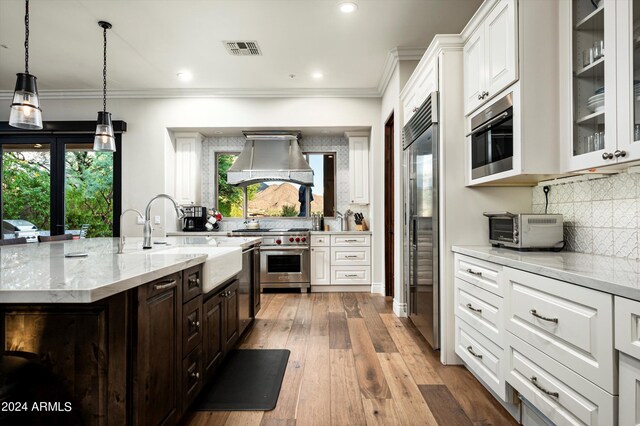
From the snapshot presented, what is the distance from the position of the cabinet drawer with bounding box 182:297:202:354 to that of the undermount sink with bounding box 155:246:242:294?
0.39 feet

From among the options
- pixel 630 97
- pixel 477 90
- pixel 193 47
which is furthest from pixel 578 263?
pixel 193 47

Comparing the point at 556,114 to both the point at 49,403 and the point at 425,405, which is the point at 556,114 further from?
the point at 49,403

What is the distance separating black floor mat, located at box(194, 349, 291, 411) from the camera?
195 cm

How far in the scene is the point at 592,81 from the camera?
165 cm

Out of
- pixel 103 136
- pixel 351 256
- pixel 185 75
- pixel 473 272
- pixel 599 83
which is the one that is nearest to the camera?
pixel 599 83

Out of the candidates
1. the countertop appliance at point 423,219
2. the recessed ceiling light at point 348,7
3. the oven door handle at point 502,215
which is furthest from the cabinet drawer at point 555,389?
the recessed ceiling light at point 348,7

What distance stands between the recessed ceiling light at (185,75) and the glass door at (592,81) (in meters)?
3.99

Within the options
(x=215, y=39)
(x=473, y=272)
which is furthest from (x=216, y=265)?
(x=215, y=39)

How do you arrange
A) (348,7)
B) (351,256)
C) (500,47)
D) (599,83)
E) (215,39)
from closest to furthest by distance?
1. (599,83)
2. (500,47)
3. (348,7)
4. (215,39)
5. (351,256)

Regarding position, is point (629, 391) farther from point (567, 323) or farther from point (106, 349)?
point (106, 349)

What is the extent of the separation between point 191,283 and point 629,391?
1.79 meters

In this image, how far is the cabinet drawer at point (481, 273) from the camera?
6.14 feet

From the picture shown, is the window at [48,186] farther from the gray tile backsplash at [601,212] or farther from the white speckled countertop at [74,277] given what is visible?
the gray tile backsplash at [601,212]

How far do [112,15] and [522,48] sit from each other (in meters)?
3.36
